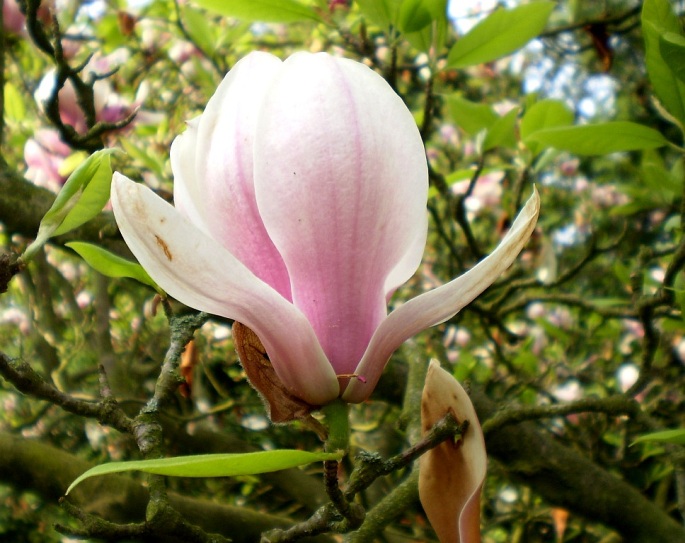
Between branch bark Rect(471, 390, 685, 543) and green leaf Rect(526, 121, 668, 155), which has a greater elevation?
green leaf Rect(526, 121, 668, 155)

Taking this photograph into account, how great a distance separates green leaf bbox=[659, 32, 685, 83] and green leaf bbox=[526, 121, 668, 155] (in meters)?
0.07

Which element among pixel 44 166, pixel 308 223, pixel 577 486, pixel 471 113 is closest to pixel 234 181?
pixel 308 223

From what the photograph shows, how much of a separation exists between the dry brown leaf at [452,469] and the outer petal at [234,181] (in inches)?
5.1

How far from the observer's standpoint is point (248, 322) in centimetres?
38

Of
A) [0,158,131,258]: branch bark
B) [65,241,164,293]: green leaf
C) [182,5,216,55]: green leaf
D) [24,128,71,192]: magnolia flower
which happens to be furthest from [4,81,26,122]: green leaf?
[65,241,164,293]: green leaf

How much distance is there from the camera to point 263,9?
0.77m

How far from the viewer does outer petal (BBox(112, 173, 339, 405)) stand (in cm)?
34

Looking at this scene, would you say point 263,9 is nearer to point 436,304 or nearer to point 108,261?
point 108,261

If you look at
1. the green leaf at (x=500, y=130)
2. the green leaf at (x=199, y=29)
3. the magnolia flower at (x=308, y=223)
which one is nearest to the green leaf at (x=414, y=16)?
the green leaf at (x=500, y=130)

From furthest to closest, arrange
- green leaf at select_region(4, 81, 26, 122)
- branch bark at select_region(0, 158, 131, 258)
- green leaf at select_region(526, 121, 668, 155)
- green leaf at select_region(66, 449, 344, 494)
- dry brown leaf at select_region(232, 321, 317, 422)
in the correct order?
1. green leaf at select_region(4, 81, 26, 122)
2. branch bark at select_region(0, 158, 131, 258)
3. green leaf at select_region(526, 121, 668, 155)
4. dry brown leaf at select_region(232, 321, 317, 422)
5. green leaf at select_region(66, 449, 344, 494)

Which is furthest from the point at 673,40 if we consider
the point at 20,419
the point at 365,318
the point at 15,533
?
the point at 15,533

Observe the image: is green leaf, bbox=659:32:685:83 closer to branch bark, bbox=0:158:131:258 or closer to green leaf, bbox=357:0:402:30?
green leaf, bbox=357:0:402:30

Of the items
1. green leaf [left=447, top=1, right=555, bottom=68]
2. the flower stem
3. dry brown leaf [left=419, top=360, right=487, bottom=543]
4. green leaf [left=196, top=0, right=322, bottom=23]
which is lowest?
dry brown leaf [left=419, top=360, right=487, bottom=543]

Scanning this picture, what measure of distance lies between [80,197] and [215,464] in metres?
0.22
